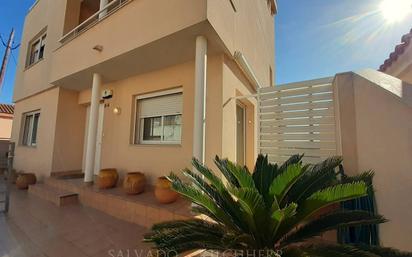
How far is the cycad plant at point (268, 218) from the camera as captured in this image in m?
2.32

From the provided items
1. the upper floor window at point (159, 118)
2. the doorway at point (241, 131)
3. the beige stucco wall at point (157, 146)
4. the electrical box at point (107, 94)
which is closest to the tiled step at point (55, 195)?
the beige stucco wall at point (157, 146)

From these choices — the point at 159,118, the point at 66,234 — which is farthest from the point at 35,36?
the point at 66,234

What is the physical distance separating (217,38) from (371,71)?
3.30 m

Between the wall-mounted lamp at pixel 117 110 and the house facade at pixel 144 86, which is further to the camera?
the wall-mounted lamp at pixel 117 110

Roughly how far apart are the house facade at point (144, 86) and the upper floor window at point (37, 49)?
141 mm

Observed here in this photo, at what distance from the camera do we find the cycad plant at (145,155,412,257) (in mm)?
2316

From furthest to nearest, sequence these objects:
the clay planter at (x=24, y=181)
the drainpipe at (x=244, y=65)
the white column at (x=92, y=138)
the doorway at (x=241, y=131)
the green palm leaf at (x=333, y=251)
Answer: the clay planter at (x=24, y=181) < the doorway at (x=241, y=131) < the white column at (x=92, y=138) < the drainpipe at (x=244, y=65) < the green palm leaf at (x=333, y=251)

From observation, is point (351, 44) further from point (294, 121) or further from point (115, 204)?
point (115, 204)

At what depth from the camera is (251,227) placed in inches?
101

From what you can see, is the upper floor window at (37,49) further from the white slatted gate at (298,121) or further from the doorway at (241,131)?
the white slatted gate at (298,121)

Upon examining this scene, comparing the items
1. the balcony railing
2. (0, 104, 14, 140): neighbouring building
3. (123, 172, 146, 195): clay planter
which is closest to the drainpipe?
the balcony railing

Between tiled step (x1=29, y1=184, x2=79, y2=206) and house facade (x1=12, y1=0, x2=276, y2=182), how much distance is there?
31.7 inches

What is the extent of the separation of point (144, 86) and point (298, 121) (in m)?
5.16

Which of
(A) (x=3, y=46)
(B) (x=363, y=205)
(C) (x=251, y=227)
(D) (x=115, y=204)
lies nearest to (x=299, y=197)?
(C) (x=251, y=227)
